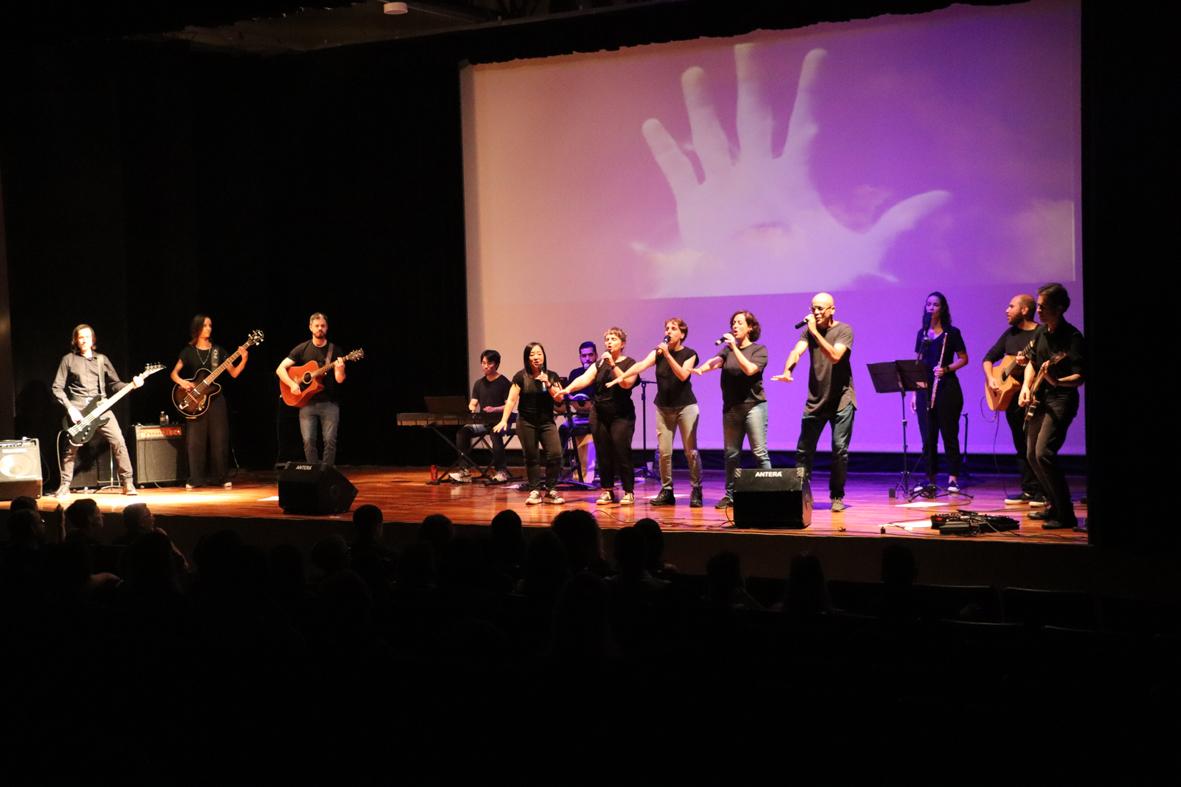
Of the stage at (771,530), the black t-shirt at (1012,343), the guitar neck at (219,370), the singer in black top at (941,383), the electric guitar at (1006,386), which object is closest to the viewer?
the stage at (771,530)

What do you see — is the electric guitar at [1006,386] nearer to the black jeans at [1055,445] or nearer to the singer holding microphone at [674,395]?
the black jeans at [1055,445]

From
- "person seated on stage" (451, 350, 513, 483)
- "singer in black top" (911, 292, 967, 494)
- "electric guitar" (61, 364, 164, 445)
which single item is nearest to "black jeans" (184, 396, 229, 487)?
"electric guitar" (61, 364, 164, 445)

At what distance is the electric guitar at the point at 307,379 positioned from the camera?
35.8 ft

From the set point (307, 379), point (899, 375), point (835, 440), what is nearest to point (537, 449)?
point (835, 440)

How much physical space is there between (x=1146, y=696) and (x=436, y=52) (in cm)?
1091

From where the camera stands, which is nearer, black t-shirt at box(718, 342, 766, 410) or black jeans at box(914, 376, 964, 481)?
black t-shirt at box(718, 342, 766, 410)

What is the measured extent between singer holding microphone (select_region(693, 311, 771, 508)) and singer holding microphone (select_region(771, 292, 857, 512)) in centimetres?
29

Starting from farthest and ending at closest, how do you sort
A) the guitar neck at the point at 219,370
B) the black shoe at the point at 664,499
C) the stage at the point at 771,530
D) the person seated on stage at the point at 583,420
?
the guitar neck at the point at 219,370 < the person seated on stage at the point at 583,420 < the black shoe at the point at 664,499 < the stage at the point at 771,530

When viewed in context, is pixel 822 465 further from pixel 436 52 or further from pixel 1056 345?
pixel 436 52

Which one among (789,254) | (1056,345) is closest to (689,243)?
(789,254)

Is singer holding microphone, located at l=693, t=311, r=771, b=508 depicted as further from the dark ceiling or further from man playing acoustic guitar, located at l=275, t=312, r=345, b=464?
man playing acoustic guitar, located at l=275, t=312, r=345, b=464

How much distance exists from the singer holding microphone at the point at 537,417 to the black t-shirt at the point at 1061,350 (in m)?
3.72

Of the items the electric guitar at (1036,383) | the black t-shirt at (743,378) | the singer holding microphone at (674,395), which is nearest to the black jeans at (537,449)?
the singer holding microphone at (674,395)

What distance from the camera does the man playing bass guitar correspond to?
35.3 ft
